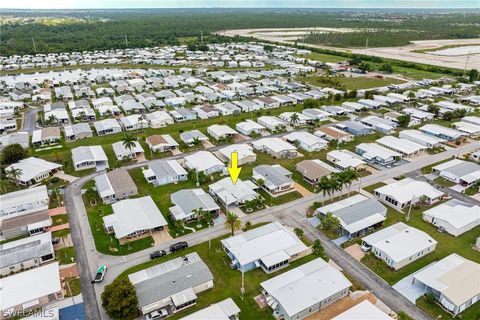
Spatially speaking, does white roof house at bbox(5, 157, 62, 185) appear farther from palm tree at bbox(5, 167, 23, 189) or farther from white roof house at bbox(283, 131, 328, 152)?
white roof house at bbox(283, 131, 328, 152)

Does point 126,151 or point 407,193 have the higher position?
point 126,151

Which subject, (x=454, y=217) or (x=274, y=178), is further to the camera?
(x=274, y=178)

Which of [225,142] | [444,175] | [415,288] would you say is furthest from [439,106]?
[415,288]

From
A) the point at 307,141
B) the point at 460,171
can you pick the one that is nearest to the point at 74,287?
the point at 307,141

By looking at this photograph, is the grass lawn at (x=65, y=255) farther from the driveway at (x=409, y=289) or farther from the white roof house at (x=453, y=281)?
the white roof house at (x=453, y=281)

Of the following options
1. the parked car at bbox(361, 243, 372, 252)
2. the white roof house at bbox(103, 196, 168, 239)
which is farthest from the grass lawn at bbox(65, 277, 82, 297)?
the parked car at bbox(361, 243, 372, 252)

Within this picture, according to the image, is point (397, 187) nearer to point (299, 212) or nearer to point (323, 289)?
point (299, 212)

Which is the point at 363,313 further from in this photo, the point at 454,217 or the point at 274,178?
the point at 274,178
